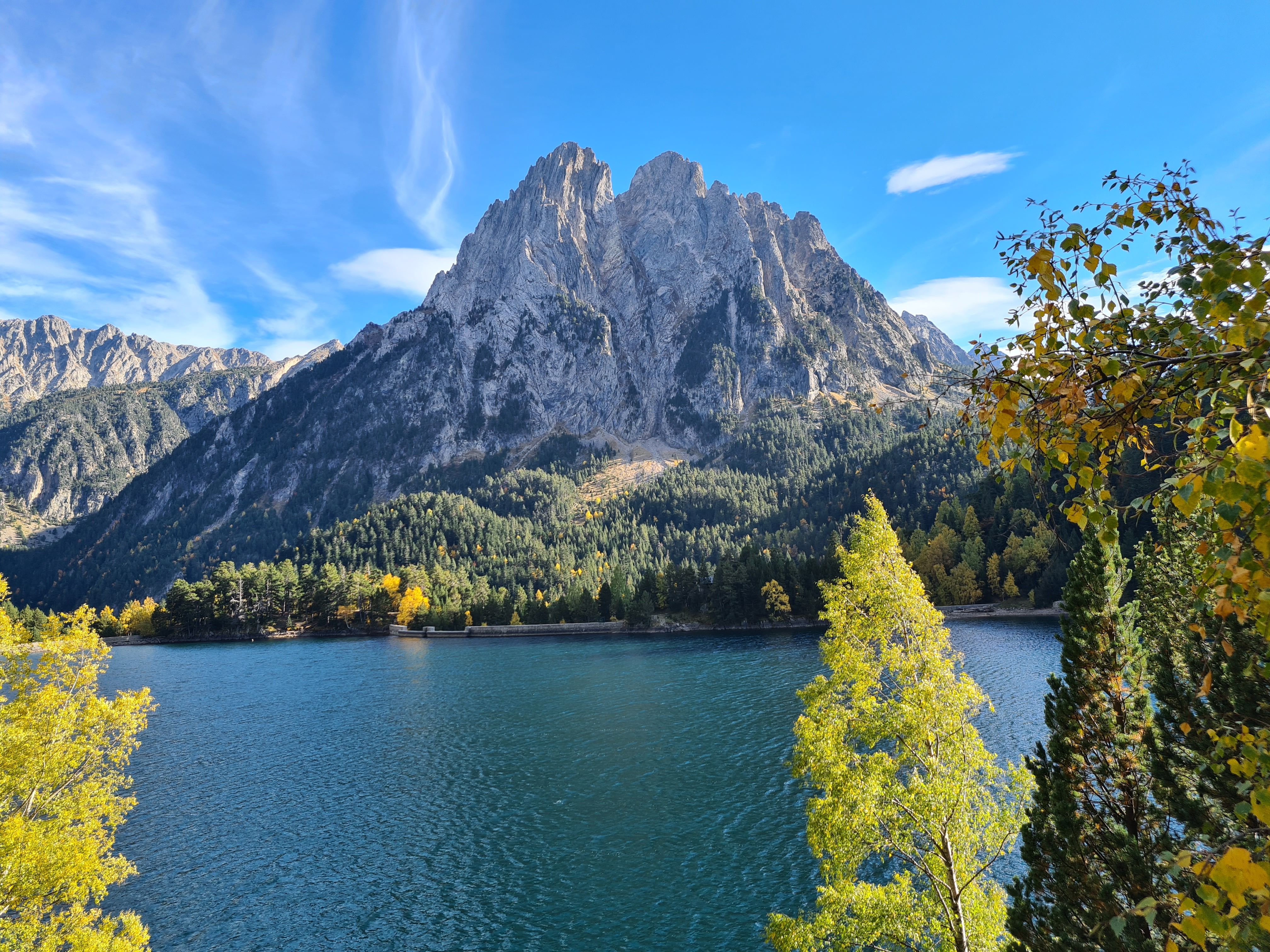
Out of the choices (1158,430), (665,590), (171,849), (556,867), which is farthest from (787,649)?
(1158,430)

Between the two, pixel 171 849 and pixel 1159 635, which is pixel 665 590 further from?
pixel 1159 635

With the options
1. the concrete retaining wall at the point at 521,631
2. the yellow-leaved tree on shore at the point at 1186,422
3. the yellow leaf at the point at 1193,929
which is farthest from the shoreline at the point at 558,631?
the yellow leaf at the point at 1193,929

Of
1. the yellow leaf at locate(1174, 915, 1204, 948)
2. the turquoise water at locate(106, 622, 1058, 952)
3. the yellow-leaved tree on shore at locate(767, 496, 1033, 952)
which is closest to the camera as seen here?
the yellow leaf at locate(1174, 915, 1204, 948)

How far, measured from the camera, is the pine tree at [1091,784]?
14688 mm

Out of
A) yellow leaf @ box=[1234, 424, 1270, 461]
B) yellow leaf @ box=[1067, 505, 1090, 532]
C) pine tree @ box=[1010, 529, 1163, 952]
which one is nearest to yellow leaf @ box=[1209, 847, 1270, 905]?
yellow leaf @ box=[1234, 424, 1270, 461]

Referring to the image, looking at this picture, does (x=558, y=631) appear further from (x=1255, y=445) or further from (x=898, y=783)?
(x=1255, y=445)

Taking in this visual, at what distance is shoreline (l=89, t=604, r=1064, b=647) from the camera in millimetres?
119438

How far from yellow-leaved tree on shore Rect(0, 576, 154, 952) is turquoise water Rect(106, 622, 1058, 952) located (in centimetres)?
1413

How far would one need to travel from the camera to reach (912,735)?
18672 millimetres

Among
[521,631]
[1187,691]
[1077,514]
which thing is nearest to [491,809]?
[1187,691]

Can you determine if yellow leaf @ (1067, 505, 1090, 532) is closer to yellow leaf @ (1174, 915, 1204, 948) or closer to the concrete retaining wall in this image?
yellow leaf @ (1174, 915, 1204, 948)

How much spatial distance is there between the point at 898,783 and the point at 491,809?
35744 mm

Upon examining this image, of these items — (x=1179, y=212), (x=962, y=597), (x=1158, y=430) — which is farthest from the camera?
(x=962, y=597)

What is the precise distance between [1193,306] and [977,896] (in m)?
22.9
